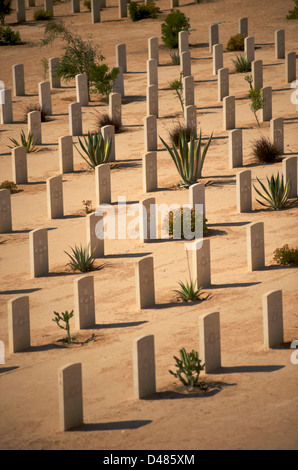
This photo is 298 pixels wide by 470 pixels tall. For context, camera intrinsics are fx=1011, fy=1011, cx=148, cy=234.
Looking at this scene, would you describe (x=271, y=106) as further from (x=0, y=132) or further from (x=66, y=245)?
(x=66, y=245)

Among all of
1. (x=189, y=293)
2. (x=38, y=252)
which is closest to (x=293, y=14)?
(x=38, y=252)

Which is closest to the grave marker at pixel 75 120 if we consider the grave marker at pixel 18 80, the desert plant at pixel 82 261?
the grave marker at pixel 18 80

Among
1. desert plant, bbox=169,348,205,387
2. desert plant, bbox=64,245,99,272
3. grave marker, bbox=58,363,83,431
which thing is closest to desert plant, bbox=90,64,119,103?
desert plant, bbox=64,245,99,272

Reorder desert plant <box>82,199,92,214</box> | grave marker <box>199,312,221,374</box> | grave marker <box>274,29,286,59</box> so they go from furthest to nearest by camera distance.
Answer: grave marker <box>274,29,286,59</box>, desert plant <box>82,199,92,214</box>, grave marker <box>199,312,221,374</box>

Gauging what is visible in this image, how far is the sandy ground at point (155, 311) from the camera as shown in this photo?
30.0ft

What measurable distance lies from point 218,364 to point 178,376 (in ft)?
2.14

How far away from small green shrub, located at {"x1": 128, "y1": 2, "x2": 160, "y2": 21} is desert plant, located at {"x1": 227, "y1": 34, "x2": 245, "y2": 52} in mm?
4958

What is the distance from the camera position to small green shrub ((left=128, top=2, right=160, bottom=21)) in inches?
1268

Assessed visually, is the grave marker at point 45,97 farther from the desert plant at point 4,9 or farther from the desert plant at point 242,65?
the desert plant at point 4,9

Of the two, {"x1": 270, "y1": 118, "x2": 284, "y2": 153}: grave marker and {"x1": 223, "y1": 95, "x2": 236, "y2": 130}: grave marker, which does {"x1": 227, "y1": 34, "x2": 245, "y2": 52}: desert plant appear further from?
{"x1": 270, "y1": 118, "x2": 284, "y2": 153}: grave marker

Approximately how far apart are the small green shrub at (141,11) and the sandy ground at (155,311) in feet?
24.7

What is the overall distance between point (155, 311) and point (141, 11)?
849 inches
